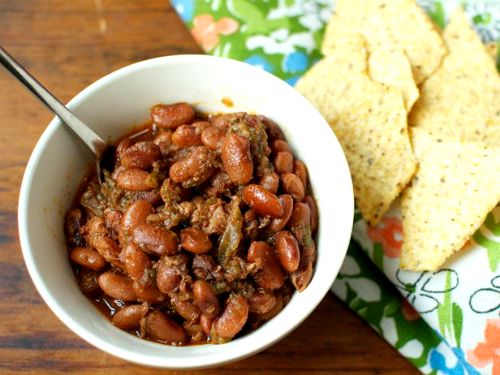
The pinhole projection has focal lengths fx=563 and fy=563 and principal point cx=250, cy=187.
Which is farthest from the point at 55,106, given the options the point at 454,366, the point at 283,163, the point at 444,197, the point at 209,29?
the point at 454,366

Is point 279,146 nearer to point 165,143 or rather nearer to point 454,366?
point 165,143

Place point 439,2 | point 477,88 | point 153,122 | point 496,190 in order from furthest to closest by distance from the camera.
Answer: point 439,2 < point 477,88 < point 153,122 < point 496,190

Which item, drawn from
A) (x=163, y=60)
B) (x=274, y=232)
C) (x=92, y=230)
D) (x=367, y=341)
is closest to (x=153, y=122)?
(x=163, y=60)

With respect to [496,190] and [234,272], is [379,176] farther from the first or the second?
[234,272]

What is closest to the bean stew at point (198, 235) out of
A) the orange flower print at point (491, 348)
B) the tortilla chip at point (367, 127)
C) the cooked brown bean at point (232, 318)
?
the cooked brown bean at point (232, 318)

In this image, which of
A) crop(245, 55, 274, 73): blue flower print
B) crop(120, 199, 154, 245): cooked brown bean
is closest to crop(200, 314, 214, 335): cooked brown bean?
crop(120, 199, 154, 245): cooked brown bean

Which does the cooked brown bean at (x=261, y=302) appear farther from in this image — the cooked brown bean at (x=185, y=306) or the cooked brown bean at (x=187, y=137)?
the cooked brown bean at (x=187, y=137)
